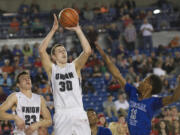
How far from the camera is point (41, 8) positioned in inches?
837

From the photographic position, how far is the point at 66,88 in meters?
6.49

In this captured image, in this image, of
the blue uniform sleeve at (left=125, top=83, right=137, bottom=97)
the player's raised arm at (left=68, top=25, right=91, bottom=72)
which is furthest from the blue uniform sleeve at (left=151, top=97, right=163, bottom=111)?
the player's raised arm at (left=68, top=25, right=91, bottom=72)

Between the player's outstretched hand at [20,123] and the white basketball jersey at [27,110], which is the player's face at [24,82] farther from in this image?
the player's outstretched hand at [20,123]

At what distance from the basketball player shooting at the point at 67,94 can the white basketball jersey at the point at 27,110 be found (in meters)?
0.70

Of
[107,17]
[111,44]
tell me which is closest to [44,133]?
[111,44]

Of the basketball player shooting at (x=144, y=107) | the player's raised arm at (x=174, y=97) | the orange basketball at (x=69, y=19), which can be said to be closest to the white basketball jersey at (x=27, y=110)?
the orange basketball at (x=69, y=19)

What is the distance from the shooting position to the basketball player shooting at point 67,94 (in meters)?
6.36

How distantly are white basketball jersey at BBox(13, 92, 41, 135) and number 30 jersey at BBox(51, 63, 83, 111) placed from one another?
706mm

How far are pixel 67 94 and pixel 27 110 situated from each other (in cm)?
96

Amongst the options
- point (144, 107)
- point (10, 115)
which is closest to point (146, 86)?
point (144, 107)

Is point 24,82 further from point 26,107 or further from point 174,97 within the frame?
point 174,97

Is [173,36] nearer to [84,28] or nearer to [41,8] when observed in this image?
[84,28]

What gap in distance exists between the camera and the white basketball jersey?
7035 millimetres

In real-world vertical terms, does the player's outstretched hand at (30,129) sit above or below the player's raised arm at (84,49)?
below
